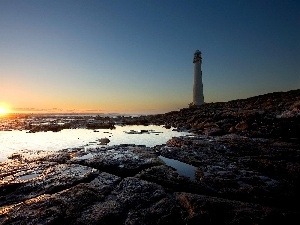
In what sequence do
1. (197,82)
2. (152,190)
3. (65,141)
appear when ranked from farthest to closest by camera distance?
(197,82) → (65,141) → (152,190)

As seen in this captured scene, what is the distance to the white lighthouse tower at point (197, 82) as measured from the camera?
2436 inches

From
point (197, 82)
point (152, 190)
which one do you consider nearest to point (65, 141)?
point (152, 190)

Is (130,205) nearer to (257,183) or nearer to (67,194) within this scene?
(67,194)

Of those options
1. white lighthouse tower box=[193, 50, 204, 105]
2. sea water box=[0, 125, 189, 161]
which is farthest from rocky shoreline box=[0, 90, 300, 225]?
white lighthouse tower box=[193, 50, 204, 105]

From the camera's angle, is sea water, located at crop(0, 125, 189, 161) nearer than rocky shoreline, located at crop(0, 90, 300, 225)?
No

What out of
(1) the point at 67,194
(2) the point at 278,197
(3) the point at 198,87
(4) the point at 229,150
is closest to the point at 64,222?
(1) the point at 67,194

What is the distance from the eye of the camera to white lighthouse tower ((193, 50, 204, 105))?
61875 millimetres

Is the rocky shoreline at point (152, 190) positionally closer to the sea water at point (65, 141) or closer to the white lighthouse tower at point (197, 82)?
the sea water at point (65, 141)

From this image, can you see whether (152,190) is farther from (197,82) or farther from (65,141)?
(197,82)

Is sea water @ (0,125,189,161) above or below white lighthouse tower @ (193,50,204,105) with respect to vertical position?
below

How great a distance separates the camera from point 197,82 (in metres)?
63.0

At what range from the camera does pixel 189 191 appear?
6352mm

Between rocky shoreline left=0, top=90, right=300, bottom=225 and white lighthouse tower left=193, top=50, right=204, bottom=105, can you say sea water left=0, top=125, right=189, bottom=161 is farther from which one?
white lighthouse tower left=193, top=50, right=204, bottom=105

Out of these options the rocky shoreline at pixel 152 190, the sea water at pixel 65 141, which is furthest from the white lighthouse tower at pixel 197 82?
the rocky shoreline at pixel 152 190
